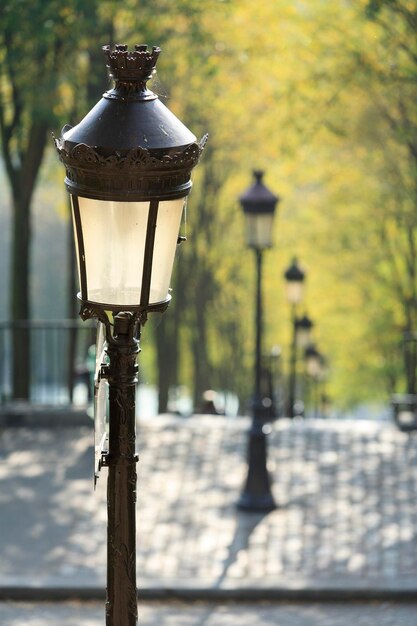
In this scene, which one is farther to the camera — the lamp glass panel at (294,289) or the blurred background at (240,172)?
the lamp glass panel at (294,289)

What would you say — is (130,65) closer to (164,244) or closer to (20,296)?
(164,244)

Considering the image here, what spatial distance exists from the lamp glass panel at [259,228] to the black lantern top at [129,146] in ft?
25.8

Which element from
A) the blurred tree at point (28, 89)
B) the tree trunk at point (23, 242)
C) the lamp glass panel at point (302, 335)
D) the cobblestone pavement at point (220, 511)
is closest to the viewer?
the cobblestone pavement at point (220, 511)

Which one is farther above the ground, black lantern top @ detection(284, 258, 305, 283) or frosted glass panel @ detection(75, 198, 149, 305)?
black lantern top @ detection(284, 258, 305, 283)

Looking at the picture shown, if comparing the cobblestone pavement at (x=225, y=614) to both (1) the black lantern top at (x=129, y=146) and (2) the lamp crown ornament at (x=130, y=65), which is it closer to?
(1) the black lantern top at (x=129, y=146)

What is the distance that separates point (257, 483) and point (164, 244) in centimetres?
795

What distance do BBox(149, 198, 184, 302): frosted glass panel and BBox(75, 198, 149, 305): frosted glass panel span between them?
7 centimetres

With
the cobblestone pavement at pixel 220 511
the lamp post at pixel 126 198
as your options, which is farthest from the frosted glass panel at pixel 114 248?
the cobblestone pavement at pixel 220 511

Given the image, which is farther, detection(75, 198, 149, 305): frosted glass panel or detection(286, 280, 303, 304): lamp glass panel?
detection(286, 280, 303, 304): lamp glass panel

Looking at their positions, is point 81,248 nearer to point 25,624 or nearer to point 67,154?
point 67,154

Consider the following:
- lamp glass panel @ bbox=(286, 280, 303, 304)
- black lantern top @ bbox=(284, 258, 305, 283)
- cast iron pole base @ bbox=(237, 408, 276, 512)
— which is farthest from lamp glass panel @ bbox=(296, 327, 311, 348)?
cast iron pole base @ bbox=(237, 408, 276, 512)

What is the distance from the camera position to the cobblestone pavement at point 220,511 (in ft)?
35.5

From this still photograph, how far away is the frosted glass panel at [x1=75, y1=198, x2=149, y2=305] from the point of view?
485 cm

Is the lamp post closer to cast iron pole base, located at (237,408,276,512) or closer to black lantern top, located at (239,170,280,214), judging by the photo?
cast iron pole base, located at (237,408,276,512)
